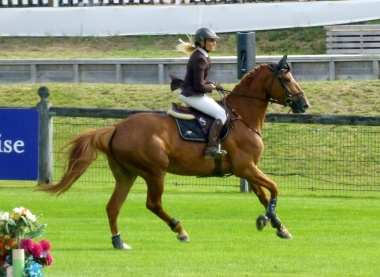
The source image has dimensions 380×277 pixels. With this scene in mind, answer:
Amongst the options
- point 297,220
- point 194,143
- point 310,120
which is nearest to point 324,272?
point 194,143

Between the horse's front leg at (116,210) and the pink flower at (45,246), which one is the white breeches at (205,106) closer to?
the horse's front leg at (116,210)

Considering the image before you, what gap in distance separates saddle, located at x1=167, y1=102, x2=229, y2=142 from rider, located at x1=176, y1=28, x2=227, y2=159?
7cm

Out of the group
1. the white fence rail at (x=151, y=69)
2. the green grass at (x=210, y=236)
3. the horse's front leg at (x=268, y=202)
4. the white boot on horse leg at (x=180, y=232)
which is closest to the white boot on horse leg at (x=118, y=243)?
the green grass at (x=210, y=236)

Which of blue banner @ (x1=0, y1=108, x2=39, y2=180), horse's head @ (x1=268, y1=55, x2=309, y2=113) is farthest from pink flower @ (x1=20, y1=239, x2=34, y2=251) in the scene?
blue banner @ (x1=0, y1=108, x2=39, y2=180)

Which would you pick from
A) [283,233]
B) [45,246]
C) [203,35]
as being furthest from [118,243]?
[45,246]

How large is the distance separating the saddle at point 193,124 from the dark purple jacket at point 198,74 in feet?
0.85

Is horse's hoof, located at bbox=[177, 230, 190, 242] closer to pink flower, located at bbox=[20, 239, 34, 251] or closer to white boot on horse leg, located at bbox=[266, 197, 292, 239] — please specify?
white boot on horse leg, located at bbox=[266, 197, 292, 239]

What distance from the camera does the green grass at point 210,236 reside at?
11.1 m

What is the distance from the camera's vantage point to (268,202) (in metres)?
13.7

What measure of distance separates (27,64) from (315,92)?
7.89m

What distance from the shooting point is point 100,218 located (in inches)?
622

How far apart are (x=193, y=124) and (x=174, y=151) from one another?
44 centimetres

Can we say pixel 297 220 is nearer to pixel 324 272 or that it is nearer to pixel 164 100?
pixel 324 272

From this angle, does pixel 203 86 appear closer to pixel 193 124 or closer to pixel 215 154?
pixel 193 124
